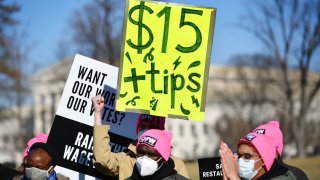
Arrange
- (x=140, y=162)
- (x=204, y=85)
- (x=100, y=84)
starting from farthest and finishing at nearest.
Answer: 1. (x=100, y=84)
2. (x=204, y=85)
3. (x=140, y=162)

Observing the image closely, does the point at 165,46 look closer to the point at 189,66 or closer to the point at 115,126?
the point at 189,66

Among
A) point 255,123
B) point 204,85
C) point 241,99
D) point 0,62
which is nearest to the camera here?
point 204,85

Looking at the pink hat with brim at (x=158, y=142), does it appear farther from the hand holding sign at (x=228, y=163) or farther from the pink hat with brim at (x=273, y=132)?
the hand holding sign at (x=228, y=163)

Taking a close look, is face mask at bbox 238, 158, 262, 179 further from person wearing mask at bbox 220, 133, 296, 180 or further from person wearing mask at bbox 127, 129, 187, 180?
person wearing mask at bbox 127, 129, 187, 180

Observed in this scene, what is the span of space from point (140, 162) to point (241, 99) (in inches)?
2499

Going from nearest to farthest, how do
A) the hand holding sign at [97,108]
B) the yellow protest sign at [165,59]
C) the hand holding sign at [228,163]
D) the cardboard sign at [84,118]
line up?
the hand holding sign at [228,163] → the hand holding sign at [97,108] → the yellow protest sign at [165,59] → the cardboard sign at [84,118]

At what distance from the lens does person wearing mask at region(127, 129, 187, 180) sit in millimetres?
6055

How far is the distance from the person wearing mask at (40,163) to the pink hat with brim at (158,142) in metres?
0.74

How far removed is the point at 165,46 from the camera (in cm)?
712

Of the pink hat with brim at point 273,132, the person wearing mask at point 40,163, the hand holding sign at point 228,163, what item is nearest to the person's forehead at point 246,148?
the hand holding sign at point 228,163

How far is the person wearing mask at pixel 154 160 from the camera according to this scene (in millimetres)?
6055

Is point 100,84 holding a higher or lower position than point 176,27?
lower

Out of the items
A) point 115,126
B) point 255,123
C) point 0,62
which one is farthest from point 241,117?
point 115,126

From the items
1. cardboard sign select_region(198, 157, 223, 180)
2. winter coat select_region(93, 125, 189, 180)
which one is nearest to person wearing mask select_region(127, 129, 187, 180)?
winter coat select_region(93, 125, 189, 180)
